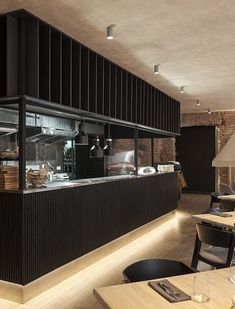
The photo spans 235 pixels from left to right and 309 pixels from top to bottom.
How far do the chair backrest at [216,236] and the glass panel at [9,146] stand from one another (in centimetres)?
202

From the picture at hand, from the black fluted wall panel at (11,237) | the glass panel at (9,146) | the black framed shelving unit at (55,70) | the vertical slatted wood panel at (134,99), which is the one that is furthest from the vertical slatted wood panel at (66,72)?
the vertical slatted wood panel at (134,99)

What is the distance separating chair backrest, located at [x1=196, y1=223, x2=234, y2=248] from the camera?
3064 mm

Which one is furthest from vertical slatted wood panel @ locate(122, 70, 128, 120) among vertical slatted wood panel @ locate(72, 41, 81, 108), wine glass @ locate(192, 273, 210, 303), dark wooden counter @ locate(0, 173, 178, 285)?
wine glass @ locate(192, 273, 210, 303)

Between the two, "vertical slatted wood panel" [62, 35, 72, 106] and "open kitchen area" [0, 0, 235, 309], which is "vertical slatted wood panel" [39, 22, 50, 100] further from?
"vertical slatted wood panel" [62, 35, 72, 106]

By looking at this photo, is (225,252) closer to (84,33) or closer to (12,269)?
(12,269)

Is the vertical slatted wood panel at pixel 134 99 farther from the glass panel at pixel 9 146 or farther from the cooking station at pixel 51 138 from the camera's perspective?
the glass panel at pixel 9 146

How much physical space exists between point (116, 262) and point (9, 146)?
331cm

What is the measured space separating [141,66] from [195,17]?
77.3 inches

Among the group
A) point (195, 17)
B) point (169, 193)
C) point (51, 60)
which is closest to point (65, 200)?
point (51, 60)

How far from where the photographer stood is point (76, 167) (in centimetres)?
Answer: 843

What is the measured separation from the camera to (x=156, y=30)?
3992 millimetres

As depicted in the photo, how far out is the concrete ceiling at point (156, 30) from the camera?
334 cm

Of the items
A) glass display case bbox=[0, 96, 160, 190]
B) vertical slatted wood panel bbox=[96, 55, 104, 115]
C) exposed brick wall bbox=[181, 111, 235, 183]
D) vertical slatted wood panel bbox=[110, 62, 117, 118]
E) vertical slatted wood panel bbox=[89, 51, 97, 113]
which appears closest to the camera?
glass display case bbox=[0, 96, 160, 190]

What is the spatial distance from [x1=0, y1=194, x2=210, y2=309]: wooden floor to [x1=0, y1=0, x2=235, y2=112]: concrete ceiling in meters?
3.04
